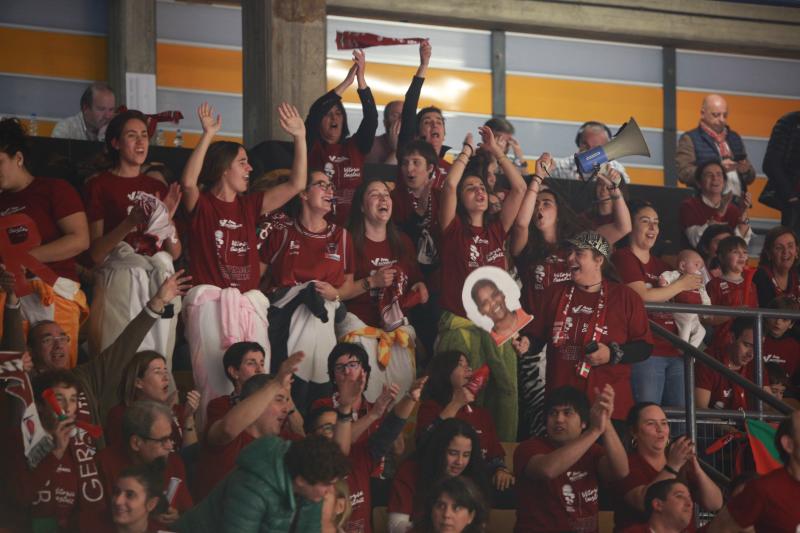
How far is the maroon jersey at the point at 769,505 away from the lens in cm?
630

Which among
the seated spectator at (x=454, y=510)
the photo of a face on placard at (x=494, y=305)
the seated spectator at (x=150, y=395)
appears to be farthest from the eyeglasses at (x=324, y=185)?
the seated spectator at (x=454, y=510)

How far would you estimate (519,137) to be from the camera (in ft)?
45.9

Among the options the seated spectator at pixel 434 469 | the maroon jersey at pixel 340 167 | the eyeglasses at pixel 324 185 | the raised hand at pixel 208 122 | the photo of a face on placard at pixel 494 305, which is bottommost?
the seated spectator at pixel 434 469

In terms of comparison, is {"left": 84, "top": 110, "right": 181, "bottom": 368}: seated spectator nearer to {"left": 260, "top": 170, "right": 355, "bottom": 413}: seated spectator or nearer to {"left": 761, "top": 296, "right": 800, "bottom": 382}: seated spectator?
{"left": 260, "top": 170, "right": 355, "bottom": 413}: seated spectator

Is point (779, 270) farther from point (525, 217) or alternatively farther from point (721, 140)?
point (525, 217)

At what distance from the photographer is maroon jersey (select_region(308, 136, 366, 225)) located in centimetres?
809

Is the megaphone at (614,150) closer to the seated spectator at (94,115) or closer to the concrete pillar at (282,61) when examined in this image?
the concrete pillar at (282,61)

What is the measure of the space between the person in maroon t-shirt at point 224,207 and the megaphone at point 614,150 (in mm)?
1885

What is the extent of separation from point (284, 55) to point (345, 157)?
1.07 m

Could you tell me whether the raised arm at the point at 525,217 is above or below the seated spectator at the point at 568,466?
above

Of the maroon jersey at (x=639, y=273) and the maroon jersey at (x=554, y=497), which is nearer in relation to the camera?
the maroon jersey at (x=554, y=497)

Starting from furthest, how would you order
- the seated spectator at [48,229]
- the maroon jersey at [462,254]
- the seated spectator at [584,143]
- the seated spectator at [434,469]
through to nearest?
the seated spectator at [584,143] → the maroon jersey at [462,254] → the seated spectator at [434,469] → the seated spectator at [48,229]

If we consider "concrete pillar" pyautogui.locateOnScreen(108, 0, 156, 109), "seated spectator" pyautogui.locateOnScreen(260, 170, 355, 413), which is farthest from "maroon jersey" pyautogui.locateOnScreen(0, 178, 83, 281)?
"concrete pillar" pyautogui.locateOnScreen(108, 0, 156, 109)

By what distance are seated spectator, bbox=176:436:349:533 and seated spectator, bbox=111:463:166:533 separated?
1.42ft
